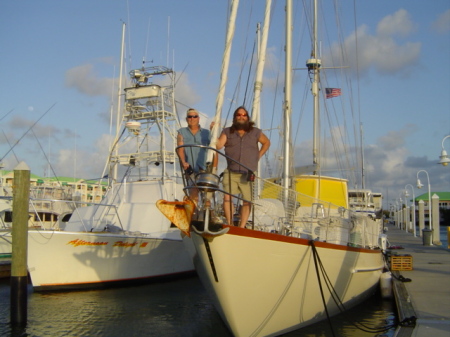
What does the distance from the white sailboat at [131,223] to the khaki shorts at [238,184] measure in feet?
24.0

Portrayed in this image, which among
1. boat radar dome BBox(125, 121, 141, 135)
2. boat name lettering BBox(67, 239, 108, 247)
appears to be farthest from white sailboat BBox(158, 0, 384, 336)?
boat radar dome BBox(125, 121, 141, 135)

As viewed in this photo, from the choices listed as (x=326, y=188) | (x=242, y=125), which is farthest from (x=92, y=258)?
(x=242, y=125)

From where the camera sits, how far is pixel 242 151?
8.25 meters

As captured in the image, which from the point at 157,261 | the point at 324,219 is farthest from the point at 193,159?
the point at 157,261

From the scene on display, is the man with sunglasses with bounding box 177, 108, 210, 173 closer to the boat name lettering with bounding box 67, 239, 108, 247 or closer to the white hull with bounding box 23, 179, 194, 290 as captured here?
the white hull with bounding box 23, 179, 194, 290

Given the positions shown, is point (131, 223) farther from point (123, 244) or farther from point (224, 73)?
point (224, 73)

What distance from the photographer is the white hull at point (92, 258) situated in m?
14.7

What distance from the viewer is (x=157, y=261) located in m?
16.6

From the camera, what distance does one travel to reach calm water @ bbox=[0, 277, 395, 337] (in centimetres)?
1024

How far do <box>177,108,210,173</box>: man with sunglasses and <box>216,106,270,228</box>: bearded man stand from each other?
1.54 feet

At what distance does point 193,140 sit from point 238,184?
113cm

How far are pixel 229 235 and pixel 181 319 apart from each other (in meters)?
4.86

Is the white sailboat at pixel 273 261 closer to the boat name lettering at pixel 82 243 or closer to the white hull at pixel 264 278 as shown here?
the white hull at pixel 264 278

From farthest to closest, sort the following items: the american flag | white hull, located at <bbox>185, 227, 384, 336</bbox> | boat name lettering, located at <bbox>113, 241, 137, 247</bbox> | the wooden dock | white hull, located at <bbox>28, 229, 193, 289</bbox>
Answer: the american flag, boat name lettering, located at <bbox>113, 241, 137, 247</bbox>, white hull, located at <bbox>28, 229, 193, 289</bbox>, the wooden dock, white hull, located at <bbox>185, 227, 384, 336</bbox>
